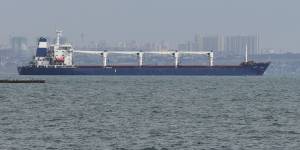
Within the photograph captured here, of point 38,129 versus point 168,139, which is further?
point 38,129

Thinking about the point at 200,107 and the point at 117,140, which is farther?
the point at 200,107

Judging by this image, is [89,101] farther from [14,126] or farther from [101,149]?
[101,149]

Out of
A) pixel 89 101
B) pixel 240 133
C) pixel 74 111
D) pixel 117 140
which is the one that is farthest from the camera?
pixel 89 101

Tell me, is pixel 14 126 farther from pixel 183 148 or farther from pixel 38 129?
pixel 183 148

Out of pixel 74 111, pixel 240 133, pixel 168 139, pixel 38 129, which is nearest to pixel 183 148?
pixel 168 139

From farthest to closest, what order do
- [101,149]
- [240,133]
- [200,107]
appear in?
[200,107] < [240,133] < [101,149]

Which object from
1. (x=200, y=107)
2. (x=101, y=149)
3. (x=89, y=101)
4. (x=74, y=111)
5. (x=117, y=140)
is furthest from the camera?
(x=89, y=101)

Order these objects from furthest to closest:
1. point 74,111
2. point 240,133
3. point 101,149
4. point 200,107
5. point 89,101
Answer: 1. point 89,101
2. point 200,107
3. point 74,111
4. point 240,133
5. point 101,149

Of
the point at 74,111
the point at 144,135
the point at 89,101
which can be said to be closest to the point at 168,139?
the point at 144,135

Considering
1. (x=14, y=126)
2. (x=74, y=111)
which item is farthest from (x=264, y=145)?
(x=74, y=111)
